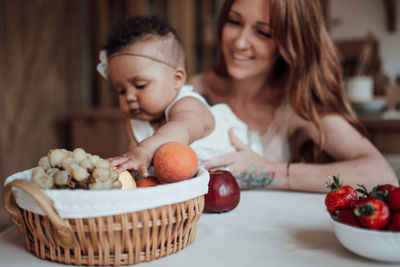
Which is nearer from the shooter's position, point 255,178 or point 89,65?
point 255,178

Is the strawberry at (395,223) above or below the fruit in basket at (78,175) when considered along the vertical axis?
below

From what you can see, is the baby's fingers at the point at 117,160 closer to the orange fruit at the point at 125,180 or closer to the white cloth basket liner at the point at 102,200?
the orange fruit at the point at 125,180

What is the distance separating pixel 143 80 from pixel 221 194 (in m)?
0.46

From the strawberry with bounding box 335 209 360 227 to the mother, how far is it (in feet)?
1.93

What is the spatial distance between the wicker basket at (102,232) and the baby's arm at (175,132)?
0.16 metres

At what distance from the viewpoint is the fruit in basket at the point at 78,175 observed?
70 centimetres

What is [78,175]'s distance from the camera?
2.33ft

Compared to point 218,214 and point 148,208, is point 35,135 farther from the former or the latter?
point 148,208

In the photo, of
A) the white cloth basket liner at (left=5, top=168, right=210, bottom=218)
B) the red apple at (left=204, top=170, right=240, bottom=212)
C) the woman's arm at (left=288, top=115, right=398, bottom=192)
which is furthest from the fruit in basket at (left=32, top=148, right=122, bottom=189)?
the woman's arm at (left=288, top=115, right=398, bottom=192)

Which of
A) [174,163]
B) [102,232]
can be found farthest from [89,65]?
[102,232]

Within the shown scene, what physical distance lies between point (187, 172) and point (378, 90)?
397 centimetres

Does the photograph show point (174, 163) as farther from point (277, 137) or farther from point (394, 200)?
point (277, 137)

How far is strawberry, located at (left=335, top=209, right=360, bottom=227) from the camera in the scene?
72cm

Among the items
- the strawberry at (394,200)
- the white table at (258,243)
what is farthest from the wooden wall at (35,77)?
the strawberry at (394,200)
